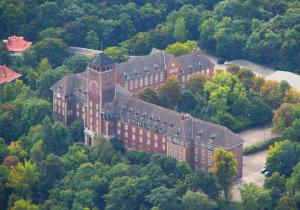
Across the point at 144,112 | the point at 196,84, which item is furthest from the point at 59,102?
the point at 196,84

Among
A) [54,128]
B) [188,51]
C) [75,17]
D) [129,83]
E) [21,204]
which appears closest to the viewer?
[21,204]

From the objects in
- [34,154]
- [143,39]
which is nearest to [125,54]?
[143,39]

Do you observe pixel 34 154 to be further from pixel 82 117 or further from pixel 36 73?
pixel 36 73

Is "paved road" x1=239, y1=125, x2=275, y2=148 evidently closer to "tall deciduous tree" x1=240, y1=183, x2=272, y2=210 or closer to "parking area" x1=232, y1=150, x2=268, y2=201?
"parking area" x1=232, y1=150, x2=268, y2=201

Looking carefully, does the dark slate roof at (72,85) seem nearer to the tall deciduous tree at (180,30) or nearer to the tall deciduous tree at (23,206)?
the tall deciduous tree at (23,206)

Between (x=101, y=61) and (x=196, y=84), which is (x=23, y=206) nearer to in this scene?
(x=101, y=61)

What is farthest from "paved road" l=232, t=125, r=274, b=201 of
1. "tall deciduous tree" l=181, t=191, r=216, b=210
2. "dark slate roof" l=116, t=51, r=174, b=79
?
"dark slate roof" l=116, t=51, r=174, b=79

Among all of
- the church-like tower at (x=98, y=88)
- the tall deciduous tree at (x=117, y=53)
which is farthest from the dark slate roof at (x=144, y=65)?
the church-like tower at (x=98, y=88)
